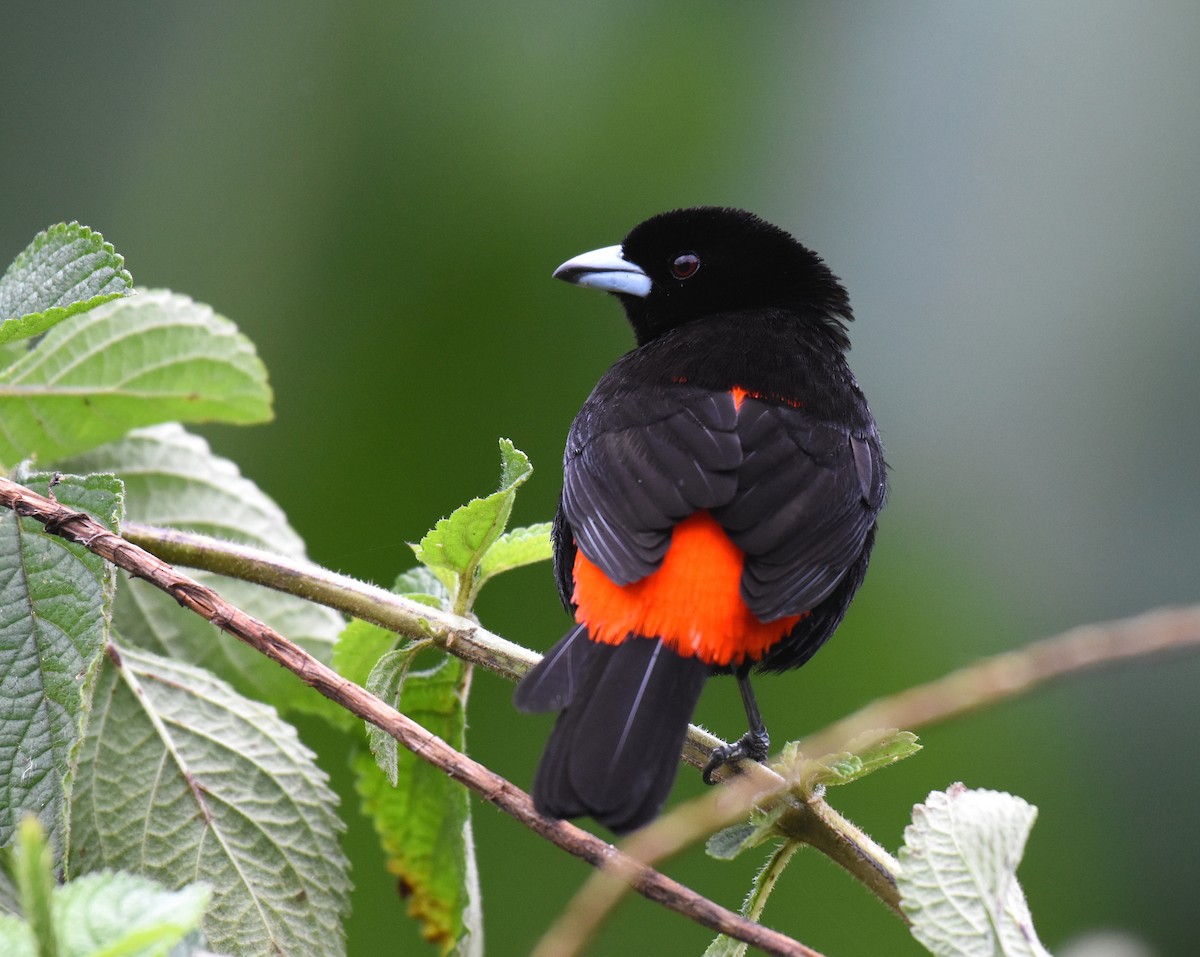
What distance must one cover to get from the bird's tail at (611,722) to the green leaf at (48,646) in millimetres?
554

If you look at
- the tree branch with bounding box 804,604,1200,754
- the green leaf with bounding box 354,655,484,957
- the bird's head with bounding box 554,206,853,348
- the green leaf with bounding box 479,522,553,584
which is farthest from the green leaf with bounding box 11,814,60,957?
the bird's head with bounding box 554,206,853,348

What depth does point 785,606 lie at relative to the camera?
2039 millimetres

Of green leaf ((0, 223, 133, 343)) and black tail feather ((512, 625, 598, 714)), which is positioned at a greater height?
green leaf ((0, 223, 133, 343))

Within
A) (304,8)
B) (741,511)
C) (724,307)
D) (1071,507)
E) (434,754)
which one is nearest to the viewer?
(434,754)

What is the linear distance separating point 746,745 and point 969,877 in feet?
2.61

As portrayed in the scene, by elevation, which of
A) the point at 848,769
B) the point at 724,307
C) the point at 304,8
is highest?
the point at 304,8

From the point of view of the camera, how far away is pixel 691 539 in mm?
2131

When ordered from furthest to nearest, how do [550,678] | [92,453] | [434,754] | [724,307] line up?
1. [724,307]
2. [92,453]
3. [550,678]
4. [434,754]

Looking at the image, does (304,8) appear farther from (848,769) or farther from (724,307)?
(848,769)

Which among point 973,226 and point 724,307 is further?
point 973,226

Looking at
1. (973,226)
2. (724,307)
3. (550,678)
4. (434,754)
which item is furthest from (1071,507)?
(434,754)

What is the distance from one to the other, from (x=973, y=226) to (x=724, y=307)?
2.05 meters

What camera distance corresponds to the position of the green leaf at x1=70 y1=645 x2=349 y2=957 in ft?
6.33

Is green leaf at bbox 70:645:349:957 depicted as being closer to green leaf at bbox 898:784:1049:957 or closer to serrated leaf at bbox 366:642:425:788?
serrated leaf at bbox 366:642:425:788
